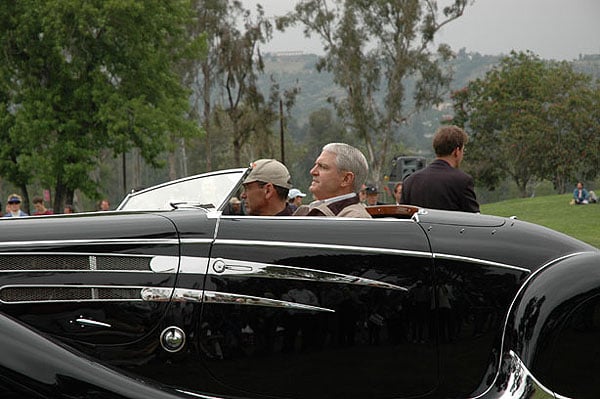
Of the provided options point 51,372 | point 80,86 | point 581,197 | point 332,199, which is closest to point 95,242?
point 51,372

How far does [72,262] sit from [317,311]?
1039 mm

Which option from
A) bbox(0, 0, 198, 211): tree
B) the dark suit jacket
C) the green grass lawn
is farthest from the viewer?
the green grass lawn

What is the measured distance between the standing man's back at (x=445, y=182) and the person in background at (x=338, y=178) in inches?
48.6

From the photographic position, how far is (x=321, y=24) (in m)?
44.0

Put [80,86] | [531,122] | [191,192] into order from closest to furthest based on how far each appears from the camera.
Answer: [191,192] < [80,86] < [531,122]

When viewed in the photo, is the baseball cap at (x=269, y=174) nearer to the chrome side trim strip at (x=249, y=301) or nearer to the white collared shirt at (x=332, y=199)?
the white collared shirt at (x=332, y=199)

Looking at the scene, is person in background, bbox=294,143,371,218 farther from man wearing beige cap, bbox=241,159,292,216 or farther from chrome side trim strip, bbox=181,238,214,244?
chrome side trim strip, bbox=181,238,214,244

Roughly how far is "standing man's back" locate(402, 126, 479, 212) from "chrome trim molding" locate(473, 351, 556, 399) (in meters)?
2.15

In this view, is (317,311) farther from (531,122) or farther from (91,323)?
(531,122)

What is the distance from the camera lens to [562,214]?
35031mm

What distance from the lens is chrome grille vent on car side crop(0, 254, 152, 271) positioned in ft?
9.78

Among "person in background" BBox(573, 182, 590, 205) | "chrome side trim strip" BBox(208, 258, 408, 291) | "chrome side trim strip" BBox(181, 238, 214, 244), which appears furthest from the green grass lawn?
"chrome side trim strip" BBox(181, 238, 214, 244)

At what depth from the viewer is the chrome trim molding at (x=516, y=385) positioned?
127 inches

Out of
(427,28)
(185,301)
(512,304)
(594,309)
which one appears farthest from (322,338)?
(427,28)
